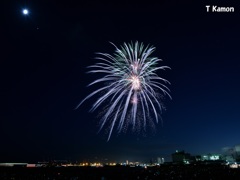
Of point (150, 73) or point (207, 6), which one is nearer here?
point (207, 6)

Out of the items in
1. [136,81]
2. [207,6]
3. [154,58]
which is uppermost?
[207,6]

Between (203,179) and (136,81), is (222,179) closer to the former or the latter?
(203,179)

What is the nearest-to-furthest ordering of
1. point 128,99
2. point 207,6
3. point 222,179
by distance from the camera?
point 207,6 → point 128,99 → point 222,179

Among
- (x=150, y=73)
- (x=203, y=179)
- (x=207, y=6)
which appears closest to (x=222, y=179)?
(x=203, y=179)

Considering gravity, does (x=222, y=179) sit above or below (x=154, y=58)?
below

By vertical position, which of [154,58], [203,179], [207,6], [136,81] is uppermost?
[207,6]

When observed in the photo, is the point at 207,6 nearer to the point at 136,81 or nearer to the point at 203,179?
the point at 136,81

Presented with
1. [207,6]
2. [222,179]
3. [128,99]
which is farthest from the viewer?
[222,179]

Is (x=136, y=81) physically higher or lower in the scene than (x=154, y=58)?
lower

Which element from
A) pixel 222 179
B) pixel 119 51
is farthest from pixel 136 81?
pixel 222 179
